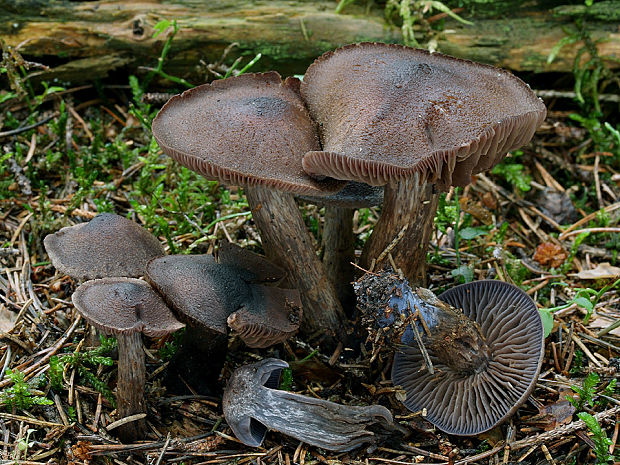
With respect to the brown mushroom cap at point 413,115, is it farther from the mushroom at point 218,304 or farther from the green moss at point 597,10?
the green moss at point 597,10

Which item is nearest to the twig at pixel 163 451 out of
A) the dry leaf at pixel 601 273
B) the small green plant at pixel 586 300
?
the small green plant at pixel 586 300

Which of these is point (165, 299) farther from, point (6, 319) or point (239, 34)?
point (239, 34)

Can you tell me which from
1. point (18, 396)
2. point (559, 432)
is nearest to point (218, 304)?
point (18, 396)

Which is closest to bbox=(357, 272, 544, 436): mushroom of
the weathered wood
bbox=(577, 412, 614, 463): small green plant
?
bbox=(577, 412, 614, 463): small green plant

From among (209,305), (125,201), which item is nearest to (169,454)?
(209,305)

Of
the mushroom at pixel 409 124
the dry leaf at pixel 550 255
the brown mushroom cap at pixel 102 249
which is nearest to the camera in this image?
the mushroom at pixel 409 124

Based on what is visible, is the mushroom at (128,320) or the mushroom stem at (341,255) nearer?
the mushroom at (128,320)
